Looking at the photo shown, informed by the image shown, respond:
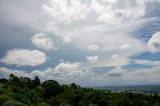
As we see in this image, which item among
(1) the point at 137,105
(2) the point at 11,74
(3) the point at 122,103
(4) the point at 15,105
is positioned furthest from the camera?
(2) the point at 11,74

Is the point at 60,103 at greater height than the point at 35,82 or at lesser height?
lesser

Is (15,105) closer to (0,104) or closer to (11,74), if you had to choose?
(0,104)

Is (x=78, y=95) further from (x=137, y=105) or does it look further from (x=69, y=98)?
(x=137, y=105)

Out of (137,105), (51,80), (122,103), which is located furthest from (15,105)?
(51,80)

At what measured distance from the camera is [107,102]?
9756cm

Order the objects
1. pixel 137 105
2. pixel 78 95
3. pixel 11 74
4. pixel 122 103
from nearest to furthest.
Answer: pixel 122 103
pixel 137 105
pixel 78 95
pixel 11 74

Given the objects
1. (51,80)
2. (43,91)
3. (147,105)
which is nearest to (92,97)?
(147,105)

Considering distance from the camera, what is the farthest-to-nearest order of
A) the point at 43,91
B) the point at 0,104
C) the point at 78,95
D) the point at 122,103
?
the point at 43,91
the point at 78,95
the point at 122,103
the point at 0,104

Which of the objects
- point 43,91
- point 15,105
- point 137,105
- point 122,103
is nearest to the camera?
point 15,105

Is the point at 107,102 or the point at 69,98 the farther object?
the point at 69,98

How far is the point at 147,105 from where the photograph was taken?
10944cm

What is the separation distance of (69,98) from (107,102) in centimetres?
1698

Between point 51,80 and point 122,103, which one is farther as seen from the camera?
point 51,80

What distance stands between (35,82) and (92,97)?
190 ft
